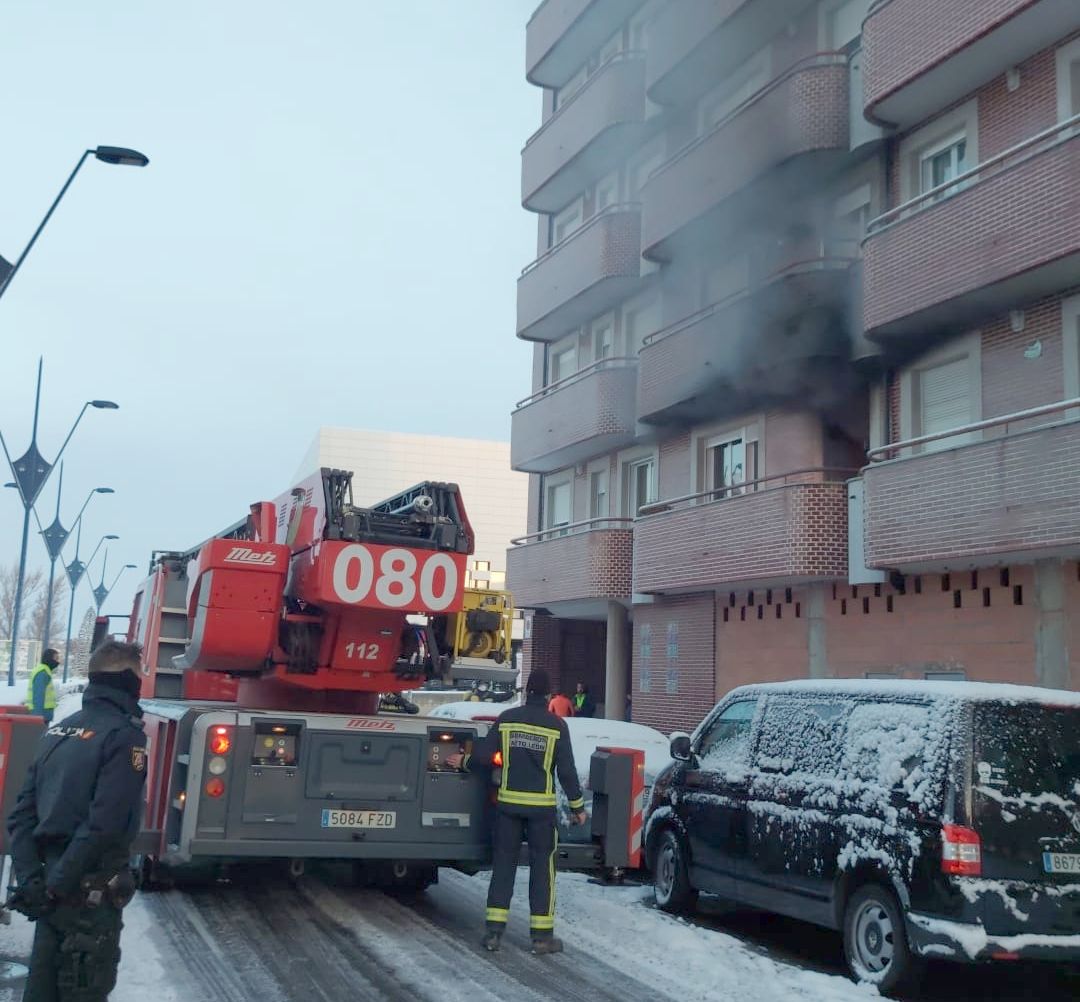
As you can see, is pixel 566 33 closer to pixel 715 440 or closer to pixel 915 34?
pixel 715 440

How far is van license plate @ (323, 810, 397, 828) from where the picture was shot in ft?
25.2

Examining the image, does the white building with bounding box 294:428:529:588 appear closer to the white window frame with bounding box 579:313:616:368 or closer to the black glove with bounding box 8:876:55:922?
the white window frame with bounding box 579:313:616:368

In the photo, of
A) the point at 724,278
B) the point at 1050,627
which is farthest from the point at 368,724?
the point at 724,278

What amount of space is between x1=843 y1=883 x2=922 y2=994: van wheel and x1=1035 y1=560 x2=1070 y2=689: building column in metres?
6.81

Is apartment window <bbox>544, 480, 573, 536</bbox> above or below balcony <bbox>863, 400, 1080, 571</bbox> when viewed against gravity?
above

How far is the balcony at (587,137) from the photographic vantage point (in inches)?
907

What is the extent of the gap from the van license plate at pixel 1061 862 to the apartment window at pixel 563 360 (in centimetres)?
1976

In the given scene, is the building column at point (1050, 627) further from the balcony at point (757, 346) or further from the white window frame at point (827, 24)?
the white window frame at point (827, 24)

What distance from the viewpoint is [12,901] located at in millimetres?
4469

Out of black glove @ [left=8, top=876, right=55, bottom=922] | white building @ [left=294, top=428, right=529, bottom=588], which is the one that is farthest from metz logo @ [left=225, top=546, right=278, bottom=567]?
white building @ [left=294, top=428, right=529, bottom=588]

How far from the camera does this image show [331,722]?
7883 mm

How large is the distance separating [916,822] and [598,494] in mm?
18083

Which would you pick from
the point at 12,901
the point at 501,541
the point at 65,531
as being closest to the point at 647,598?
the point at 12,901

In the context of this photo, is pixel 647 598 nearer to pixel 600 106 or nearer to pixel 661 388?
pixel 661 388
